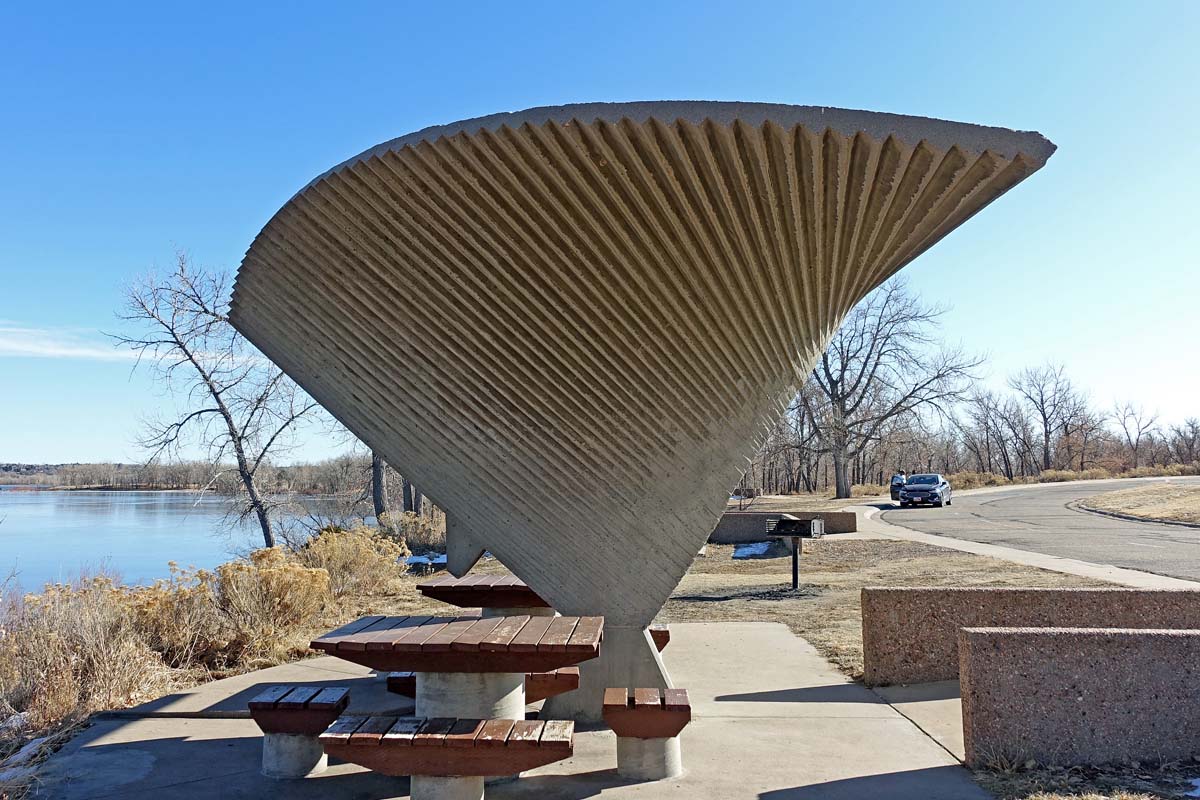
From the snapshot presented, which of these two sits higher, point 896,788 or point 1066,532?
point 896,788

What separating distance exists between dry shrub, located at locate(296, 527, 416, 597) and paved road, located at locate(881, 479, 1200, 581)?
424 inches

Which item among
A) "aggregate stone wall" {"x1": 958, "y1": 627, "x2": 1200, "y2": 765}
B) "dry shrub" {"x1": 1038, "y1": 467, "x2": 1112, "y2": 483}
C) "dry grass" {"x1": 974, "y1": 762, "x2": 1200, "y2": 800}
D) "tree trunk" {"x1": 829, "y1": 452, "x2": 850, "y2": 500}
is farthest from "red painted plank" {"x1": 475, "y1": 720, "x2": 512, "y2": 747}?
"dry shrub" {"x1": 1038, "y1": 467, "x2": 1112, "y2": 483}

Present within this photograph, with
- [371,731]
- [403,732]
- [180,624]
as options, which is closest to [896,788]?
[403,732]

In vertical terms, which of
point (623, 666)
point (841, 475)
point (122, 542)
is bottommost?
point (122, 542)

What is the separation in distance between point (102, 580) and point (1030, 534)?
1798cm

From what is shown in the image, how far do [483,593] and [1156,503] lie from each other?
89.8 ft

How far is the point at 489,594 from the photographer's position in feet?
19.4

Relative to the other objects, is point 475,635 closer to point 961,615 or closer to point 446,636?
point 446,636

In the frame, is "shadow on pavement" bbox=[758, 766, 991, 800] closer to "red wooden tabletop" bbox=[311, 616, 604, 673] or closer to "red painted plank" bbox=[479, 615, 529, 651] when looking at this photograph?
"red wooden tabletop" bbox=[311, 616, 604, 673]

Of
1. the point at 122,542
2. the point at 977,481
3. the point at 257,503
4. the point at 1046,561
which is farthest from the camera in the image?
the point at 977,481

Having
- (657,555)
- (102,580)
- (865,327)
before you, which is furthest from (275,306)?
(865,327)

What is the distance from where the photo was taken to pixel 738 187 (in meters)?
3.78

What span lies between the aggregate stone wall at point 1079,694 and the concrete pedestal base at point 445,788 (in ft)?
8.25

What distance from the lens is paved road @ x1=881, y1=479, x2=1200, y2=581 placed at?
1355cm
